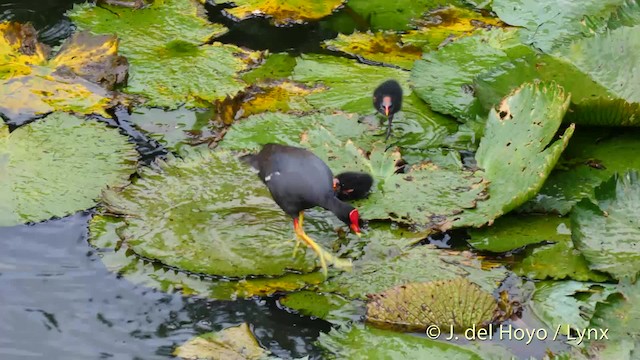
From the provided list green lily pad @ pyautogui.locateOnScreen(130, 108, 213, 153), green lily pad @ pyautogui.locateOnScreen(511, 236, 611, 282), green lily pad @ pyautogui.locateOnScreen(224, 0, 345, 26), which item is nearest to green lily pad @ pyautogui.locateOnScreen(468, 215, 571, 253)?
green lily pad @ pyautogui.locateOnScreen(511, 236, 611, 282)

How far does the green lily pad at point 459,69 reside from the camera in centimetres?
452

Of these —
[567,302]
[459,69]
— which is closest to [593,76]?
[459,69]

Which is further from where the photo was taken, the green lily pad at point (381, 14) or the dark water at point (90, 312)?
the green lily pad at point (381, 14)

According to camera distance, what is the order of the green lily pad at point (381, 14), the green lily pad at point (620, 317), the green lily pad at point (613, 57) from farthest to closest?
the green lily pad at point (381, 14)
the green lily pad at point (613, 57)
the green lily pad at point (620, 317)

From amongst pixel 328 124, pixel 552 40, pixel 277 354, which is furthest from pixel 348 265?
pixel 552 40

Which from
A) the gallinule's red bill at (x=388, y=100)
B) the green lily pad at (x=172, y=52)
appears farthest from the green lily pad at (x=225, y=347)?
the green lily pad at (x=172, y=52)

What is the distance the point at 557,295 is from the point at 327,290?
34.7 inches

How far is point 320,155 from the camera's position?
409 centimetres

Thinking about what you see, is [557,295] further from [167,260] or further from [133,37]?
[133,37]

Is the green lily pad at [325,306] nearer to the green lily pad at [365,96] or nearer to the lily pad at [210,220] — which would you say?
→ the lily pad at [210,220]

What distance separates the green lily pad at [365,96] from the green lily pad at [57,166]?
3.60 feet

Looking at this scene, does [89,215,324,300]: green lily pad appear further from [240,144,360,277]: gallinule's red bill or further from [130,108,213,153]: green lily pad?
[130,108,213,153]: green lily pad

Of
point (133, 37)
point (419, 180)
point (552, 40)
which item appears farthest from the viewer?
point (133, 37)

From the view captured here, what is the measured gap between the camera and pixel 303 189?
11.6ft
